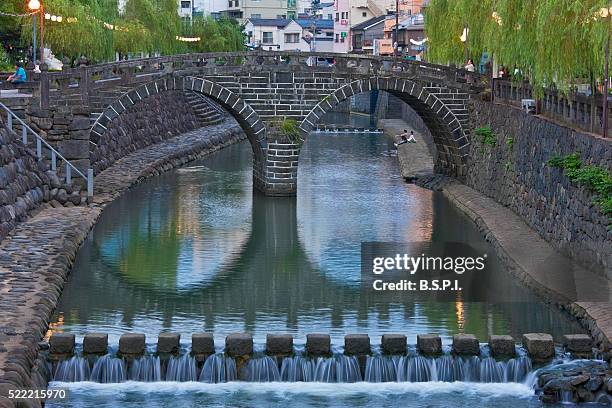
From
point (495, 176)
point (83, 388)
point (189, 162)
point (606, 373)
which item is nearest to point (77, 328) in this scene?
point (83, 388)

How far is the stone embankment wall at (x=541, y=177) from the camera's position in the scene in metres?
33.7

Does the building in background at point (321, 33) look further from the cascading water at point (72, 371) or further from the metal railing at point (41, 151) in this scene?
the cascading water at point (72, 371)

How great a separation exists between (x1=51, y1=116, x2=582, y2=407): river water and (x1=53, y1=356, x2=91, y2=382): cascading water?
222 millimetres

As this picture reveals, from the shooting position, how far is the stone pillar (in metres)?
51.8

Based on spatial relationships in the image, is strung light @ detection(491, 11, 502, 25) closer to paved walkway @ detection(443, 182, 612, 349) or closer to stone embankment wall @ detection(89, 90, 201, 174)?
paved walkway @ detection(443, 182, 612, 349)

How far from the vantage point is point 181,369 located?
90.6 feet

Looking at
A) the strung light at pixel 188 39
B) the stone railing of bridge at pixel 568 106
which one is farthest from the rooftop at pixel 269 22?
the stone railing of bridge at pixel 568 106

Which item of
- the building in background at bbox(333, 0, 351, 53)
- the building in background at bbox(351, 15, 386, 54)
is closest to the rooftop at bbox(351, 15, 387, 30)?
the building in background at bbox(351, 15, 386, 54)

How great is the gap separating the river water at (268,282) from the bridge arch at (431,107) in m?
2.10

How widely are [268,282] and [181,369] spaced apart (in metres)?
9.35

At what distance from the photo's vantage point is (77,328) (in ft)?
99.8

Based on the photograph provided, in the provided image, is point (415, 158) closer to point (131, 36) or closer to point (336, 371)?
point (131, 36)

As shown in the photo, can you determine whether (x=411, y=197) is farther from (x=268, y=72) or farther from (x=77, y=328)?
(x=77, y=328)

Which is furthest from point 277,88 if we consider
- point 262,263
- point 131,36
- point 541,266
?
point 131,36
